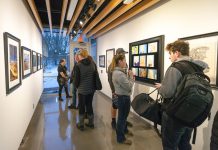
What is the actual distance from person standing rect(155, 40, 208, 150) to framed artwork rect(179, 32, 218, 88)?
0.65 meters

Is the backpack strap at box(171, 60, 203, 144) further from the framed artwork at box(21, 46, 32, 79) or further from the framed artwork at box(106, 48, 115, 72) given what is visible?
the framed artwork at box(106, 48, 115, 72)

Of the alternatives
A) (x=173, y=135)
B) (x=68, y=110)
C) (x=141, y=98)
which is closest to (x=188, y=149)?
(x=173, y=135)

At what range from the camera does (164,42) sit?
334cm

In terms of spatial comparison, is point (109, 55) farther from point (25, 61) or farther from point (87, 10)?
point (25, 61)

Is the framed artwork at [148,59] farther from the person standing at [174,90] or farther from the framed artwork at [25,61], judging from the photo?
the framed artwork at [25,61]

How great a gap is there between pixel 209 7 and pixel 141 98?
5.17 ft

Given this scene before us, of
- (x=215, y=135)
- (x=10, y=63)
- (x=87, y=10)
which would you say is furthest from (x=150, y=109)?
(x=87, y=10)

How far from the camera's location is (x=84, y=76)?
11.0 ft

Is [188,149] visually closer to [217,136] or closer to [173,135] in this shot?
[173,135]

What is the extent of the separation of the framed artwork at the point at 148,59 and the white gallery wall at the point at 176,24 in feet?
0.40

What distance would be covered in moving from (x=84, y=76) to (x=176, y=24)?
1951mm

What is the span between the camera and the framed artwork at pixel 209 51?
2268mm

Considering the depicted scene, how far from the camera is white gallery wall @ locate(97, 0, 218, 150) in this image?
2383 millimetres

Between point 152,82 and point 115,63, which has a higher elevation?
point 115,63
